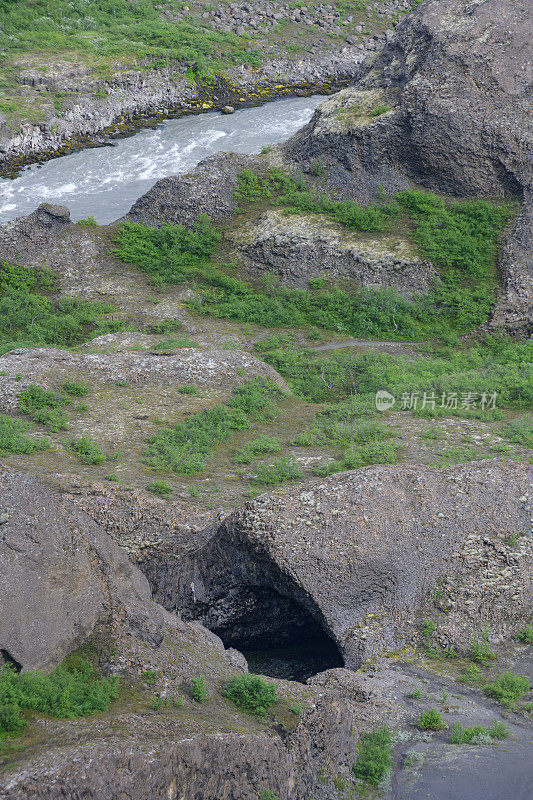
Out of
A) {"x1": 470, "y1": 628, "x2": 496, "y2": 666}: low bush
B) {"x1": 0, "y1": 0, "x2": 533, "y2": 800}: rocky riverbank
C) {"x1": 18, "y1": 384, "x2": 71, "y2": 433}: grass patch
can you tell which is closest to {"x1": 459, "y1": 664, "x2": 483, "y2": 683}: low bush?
{"x1": 0, "y1": 0, "x2": 533, "y2": 800}: rocky riverbank

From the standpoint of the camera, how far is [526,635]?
13398 millimetres

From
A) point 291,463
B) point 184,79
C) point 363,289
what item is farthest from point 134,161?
point 291,463

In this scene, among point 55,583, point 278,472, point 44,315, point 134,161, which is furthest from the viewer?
point 134,161

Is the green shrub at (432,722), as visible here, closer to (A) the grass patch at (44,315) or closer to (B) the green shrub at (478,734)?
(B) the green shrub at (478,734)

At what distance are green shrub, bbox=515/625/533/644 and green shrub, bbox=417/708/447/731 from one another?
3.09 m

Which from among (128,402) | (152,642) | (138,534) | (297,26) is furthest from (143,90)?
(152,642)

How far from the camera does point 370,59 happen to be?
3816 centimetres

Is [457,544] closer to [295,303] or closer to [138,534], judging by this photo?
[138,534]

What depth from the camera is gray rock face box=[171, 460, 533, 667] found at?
13547 mm

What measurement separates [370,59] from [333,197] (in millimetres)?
9834

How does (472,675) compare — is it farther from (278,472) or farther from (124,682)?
(278,472)

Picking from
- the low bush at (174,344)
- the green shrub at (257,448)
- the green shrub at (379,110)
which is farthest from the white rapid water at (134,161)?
the green shrub at (257,448)

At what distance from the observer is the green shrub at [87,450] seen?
58.0 feet

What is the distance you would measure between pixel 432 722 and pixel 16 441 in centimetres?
1156
